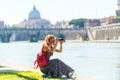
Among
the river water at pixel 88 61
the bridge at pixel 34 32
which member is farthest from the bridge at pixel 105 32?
the river water at pixel 88 61

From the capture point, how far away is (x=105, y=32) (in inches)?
6137

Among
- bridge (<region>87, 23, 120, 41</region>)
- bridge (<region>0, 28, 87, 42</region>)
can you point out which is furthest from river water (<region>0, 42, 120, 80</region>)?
bridge (<region>0, 28, 87, 42</region>)

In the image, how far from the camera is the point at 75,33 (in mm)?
176125

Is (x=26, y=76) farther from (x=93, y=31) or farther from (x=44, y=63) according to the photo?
(x=93, y=31)

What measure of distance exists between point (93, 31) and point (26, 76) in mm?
150245

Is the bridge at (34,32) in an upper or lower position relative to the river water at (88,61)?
lower

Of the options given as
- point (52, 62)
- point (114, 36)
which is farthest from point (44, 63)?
point (114, 36)

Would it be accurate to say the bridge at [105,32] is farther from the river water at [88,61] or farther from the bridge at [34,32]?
the river water at [88,61]

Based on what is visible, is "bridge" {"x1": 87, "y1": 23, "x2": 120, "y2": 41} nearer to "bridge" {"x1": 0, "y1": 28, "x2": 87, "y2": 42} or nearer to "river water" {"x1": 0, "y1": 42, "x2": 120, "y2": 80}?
"bridge" {"x1": 0, "y1": 28, "x2": 87, "y2": 42}

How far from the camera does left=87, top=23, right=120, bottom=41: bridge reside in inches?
5792

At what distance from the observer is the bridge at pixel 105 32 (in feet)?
483

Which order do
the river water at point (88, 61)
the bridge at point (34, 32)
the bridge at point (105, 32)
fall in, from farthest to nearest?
the bridge at point (34, 32), the bridge at point (105, 32), the river water at point (88, 61)

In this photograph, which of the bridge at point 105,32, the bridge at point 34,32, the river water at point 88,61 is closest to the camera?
the river water at point 88,61

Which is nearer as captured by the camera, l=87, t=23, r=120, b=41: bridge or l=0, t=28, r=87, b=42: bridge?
l=87, t=23, r=120, b=41: bridge
